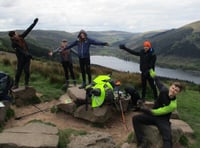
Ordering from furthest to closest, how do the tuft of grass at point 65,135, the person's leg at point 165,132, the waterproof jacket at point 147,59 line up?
the waterproof jacket at point 147,59, the tuft of grass at point 65,135, the person's leg at point 165,132

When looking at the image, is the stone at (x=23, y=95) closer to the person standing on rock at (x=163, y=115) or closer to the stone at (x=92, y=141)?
the stone at (x=92, y=141)

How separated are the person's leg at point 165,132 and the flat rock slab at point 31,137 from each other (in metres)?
2.74

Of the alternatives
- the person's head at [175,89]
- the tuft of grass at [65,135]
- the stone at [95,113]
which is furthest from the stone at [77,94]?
the person's head at [175,89]

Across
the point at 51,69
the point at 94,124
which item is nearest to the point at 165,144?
the point at 94,124

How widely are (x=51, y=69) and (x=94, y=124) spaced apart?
9.62m

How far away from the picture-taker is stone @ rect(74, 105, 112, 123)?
10594 mm

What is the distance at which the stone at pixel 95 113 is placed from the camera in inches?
417

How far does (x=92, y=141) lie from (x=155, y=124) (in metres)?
1.75

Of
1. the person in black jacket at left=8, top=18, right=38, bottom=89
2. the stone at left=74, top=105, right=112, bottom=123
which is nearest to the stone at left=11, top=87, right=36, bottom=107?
the person in black jacket at left=8, top=18, right=38, bottom=89

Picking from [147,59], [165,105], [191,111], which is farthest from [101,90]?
[191,111]

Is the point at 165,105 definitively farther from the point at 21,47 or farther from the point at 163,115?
the point at 21,47

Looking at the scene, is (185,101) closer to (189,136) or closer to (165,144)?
(189,136)

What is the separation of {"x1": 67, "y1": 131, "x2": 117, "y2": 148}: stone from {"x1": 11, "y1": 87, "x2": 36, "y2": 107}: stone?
4240mm

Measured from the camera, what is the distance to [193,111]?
1377cm
